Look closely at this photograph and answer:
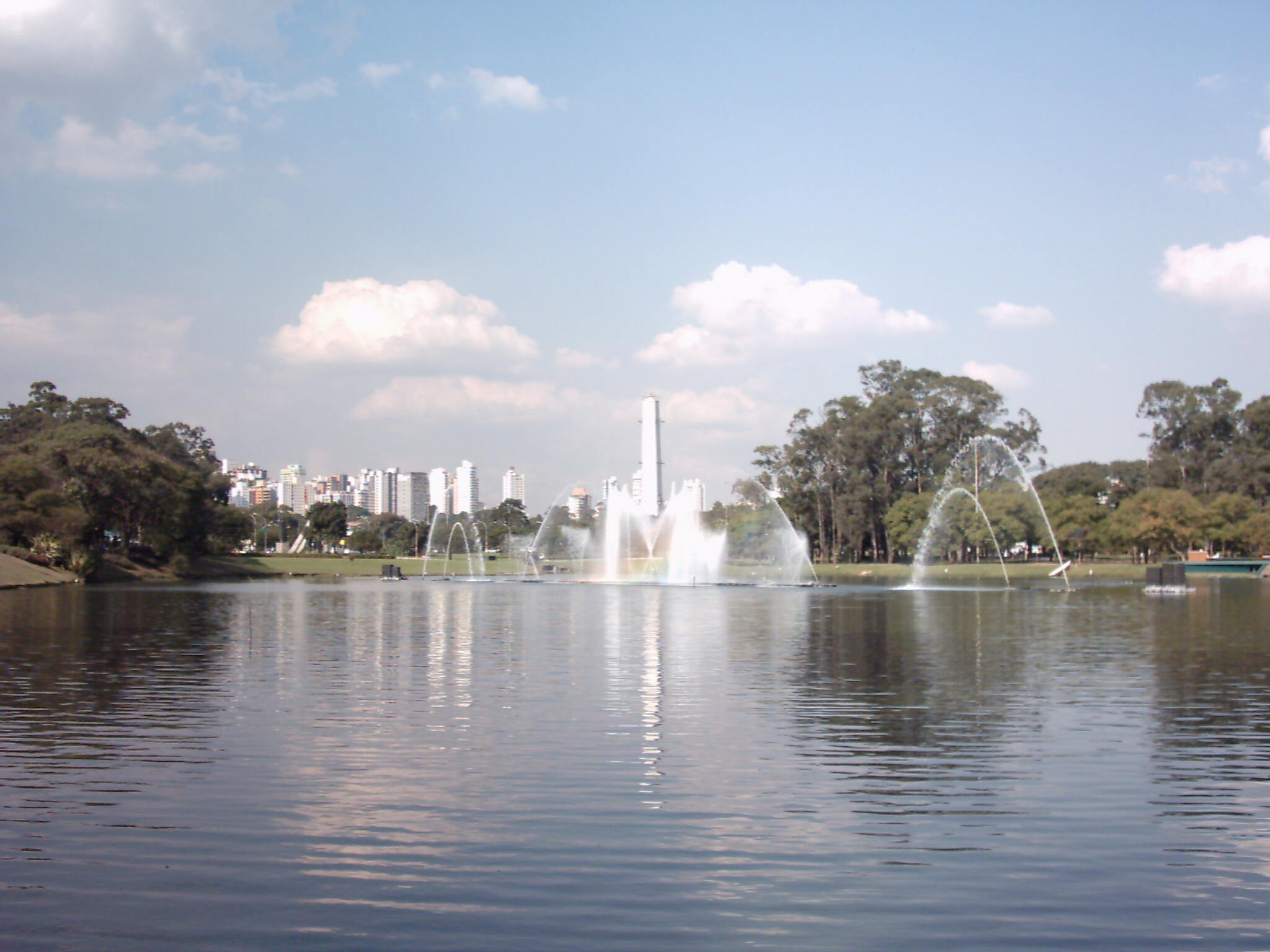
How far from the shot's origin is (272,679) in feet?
90.6

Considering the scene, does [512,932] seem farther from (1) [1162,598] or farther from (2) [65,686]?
(1) [1162,598]

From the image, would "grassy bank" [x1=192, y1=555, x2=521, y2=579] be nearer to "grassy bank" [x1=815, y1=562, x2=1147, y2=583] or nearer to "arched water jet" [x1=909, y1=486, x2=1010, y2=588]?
"grassy bank" [x1=815, y1=562, x2=1147, y2=583]

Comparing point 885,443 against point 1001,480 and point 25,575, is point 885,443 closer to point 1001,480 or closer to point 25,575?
point 1001,480

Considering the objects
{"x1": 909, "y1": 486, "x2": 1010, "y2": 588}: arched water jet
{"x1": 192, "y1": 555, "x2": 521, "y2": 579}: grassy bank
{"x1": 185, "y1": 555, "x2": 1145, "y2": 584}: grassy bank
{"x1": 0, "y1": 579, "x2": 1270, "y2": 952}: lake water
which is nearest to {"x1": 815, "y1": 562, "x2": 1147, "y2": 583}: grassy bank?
{"x1": 185, "y1": 555, "x2": 1145, "y2": 584}: grassy bank

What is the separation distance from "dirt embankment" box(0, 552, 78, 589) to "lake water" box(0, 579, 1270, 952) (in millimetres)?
63474

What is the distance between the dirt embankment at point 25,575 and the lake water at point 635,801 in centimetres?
6347

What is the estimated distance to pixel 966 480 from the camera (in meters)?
131

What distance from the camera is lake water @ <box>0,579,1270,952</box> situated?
33.1 feet

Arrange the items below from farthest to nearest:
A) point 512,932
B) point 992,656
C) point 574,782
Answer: point 992,656
point 574,782
point 512,932

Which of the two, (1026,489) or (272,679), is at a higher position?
(1026,489)

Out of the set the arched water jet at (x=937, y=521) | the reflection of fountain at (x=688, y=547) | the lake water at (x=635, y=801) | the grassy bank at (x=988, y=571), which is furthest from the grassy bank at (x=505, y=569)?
the lake water at (x=635, y=801)

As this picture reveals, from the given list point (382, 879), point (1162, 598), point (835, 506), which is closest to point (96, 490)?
point (835, 506)

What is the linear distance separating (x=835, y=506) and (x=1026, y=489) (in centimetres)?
2507

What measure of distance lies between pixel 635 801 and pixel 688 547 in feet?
300
